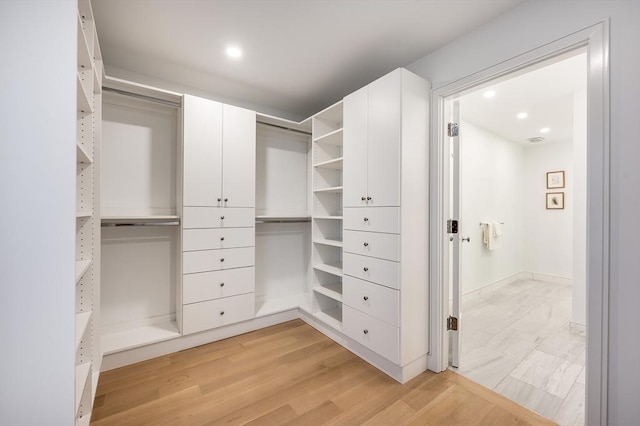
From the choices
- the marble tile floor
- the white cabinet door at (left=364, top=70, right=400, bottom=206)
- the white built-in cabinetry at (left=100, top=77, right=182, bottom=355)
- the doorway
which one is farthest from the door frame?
the white built-in cabinetry at (left=100, top=77, right=182, bottom=355)

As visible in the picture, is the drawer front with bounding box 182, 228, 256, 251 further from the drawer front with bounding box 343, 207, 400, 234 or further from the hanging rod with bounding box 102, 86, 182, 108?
the hanging rod with bounding box 102, 86, 182, 108

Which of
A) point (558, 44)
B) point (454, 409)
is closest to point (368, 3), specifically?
point (558, 44)

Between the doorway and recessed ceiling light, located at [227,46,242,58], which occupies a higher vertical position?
recessed ceiling light, located at [227,46,242,58]

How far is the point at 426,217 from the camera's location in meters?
2.08

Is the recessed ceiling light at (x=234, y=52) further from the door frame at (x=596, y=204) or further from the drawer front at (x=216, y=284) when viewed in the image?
the door frame at (x=596, y=204)

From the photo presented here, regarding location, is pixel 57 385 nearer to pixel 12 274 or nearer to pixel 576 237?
pixel 12 274

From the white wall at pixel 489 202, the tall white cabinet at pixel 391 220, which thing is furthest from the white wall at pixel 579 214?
the tall white cabinet at pixel 391 220

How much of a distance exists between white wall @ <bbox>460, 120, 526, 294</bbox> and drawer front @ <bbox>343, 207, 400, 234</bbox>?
2.04 metres

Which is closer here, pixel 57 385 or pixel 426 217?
pixel 57 385

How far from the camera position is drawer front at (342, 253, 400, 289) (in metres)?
1.93

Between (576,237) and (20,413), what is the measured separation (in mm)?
4357

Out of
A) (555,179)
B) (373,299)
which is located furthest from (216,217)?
(555,179)

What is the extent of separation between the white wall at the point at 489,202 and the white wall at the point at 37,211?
3.73 meters

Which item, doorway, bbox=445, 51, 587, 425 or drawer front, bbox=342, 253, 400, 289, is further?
doorway, bbox=445, 51, 587, 425
